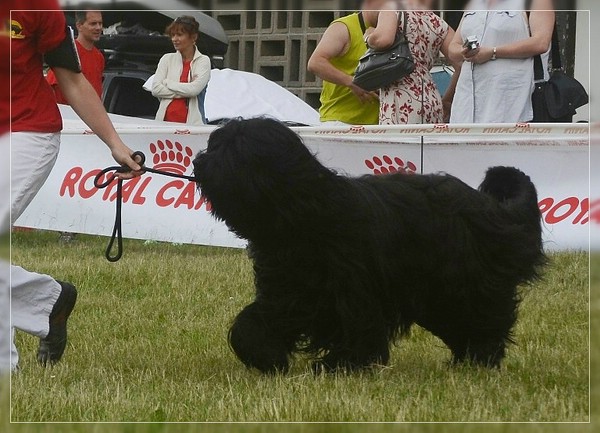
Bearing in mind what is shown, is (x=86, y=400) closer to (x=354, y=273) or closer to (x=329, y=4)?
(x=354, y=273)

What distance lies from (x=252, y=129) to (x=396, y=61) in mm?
2185

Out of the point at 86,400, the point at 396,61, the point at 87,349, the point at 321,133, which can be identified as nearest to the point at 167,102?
the point at 321,133

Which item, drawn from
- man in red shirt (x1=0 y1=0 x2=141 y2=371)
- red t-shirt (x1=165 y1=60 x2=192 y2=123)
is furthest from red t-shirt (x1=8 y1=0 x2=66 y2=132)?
red t-shirt (x1=165 y1=60 x2=192 y2=123)

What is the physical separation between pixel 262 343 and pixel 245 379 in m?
0.17

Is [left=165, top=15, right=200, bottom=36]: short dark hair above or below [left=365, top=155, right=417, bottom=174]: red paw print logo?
above

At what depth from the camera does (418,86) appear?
6.68 metres

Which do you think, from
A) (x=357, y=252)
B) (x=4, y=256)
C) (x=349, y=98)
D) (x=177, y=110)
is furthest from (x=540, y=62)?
(x=177, y=110)

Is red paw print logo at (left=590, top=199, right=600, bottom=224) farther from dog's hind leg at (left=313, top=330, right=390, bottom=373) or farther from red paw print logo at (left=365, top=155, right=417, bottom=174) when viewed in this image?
red paw print logo at (left=365, top=155, right=417, bottom=174)

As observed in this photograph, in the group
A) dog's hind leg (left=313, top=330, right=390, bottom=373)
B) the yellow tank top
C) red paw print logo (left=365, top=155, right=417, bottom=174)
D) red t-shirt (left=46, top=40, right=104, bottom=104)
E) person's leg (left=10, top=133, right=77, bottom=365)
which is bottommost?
dog's hind leg (left=313, top=330, right=390, bottom=373)

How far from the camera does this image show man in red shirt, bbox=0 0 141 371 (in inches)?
184

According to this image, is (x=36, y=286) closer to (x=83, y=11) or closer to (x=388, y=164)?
(x=83, y=11)

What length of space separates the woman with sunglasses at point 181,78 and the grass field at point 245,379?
2.35 meters

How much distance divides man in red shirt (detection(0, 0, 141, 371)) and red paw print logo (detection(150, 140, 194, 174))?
4.78 meters

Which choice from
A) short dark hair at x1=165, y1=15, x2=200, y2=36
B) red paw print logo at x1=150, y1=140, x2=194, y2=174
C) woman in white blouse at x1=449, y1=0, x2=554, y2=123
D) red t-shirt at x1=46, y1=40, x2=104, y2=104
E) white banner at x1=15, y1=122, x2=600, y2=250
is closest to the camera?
woman in white blouse at x1=449, y1=0, x2=554, y2=123
